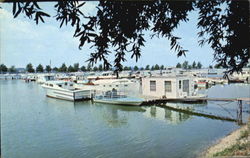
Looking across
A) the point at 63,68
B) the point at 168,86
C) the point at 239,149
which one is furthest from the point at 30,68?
the point at 239,149

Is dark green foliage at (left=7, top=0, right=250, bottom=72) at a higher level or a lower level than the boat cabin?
higher

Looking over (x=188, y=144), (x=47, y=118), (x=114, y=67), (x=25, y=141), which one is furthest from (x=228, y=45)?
(x=47, y=118)

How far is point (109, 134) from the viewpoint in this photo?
29.2 ft

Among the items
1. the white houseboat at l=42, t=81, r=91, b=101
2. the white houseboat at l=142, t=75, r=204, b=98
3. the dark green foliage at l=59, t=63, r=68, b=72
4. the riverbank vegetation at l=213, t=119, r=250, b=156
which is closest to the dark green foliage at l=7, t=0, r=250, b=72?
the riverbank vegetation at l=213, t=119, r=250, b=156

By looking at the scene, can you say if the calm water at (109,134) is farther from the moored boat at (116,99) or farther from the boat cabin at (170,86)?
the boat cabin at (170,86)

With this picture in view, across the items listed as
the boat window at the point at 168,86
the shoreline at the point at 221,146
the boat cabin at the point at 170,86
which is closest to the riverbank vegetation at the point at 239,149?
the shoreline at the point at 221,146

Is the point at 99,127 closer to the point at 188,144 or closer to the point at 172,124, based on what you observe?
the point at 172,124

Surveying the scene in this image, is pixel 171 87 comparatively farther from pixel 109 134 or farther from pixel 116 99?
pixel 109 134

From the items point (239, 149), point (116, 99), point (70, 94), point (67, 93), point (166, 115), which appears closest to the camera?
point (239, 149)

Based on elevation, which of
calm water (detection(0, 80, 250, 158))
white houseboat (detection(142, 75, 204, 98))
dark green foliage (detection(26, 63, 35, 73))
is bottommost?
calm water (detection(0, 80, 250, 158))

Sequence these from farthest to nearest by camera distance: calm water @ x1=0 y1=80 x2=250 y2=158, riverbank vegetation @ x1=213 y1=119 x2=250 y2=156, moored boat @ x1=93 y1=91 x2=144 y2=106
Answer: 1. moored boat @ x1=93 y1=91 x2=144 y2=106
2. calm water @ x1=0 y1=80 x2=250 y2=158
3. riverbank vegetation @ x1=213 y1=119 x2=250 y2=156

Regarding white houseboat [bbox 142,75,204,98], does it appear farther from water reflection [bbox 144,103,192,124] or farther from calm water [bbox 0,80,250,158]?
calm water [bbox 0,80,250,158]

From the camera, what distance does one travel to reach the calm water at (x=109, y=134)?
7.06m

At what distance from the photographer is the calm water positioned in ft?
23.2
